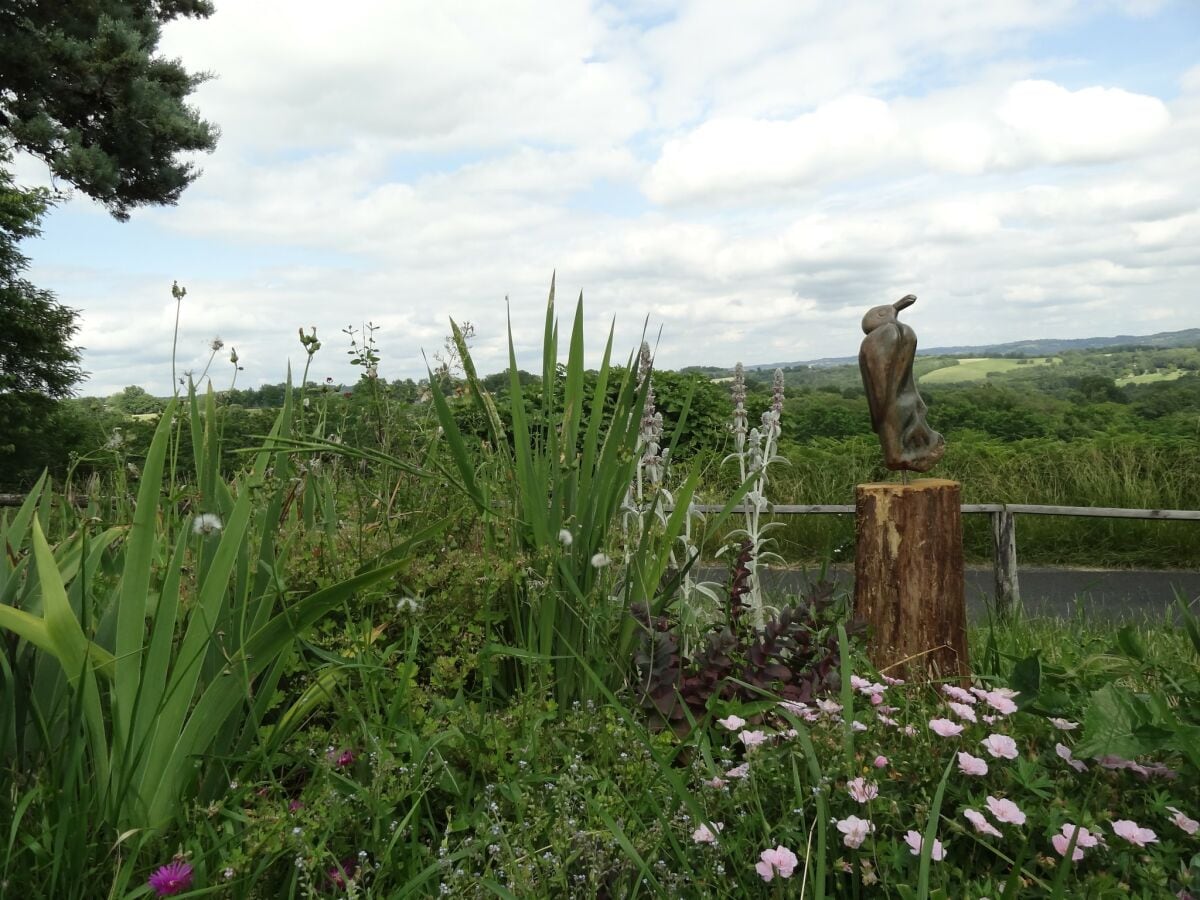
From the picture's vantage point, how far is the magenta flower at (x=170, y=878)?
1.61 metres

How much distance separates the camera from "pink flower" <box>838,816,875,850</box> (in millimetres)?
1634

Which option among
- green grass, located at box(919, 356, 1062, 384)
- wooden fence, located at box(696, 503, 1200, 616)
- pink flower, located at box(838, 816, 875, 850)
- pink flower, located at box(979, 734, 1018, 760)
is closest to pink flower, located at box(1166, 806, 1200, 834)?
pink flower, located at box(979, 734, 1018, 760)

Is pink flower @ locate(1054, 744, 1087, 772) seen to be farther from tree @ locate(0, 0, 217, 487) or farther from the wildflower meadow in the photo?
tree @ locate(0, 0, 217, 487)

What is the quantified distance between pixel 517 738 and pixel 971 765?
1.09m

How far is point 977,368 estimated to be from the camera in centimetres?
2452

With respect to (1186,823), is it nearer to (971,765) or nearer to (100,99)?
(971,765)

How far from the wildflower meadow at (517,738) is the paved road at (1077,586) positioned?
15.0 feet

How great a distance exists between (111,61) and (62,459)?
624 centimetres

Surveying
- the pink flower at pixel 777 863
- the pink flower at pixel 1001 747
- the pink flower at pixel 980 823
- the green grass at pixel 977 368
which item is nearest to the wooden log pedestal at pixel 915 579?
the pink flower at pixel 1001 747

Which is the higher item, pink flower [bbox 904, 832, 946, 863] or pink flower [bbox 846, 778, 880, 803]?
pink flower [bbox 846, 778, 880, 803]

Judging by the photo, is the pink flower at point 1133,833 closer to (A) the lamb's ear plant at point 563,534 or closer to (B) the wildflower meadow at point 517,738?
(B) the wildflower meadow at point 517,738

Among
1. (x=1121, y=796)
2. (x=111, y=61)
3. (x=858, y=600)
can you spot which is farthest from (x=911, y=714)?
(x=111, y=61)

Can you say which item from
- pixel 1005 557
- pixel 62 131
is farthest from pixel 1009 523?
pixel 62 131

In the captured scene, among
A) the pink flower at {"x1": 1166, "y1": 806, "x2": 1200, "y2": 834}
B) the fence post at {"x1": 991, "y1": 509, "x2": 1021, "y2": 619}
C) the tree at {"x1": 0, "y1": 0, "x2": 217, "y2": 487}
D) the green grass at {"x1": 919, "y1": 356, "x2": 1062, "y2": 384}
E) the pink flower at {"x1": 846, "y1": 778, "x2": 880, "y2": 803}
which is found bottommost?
the fence post at {"x1": 991, "y1": 509, "x2": 1021, "y2": 619}
